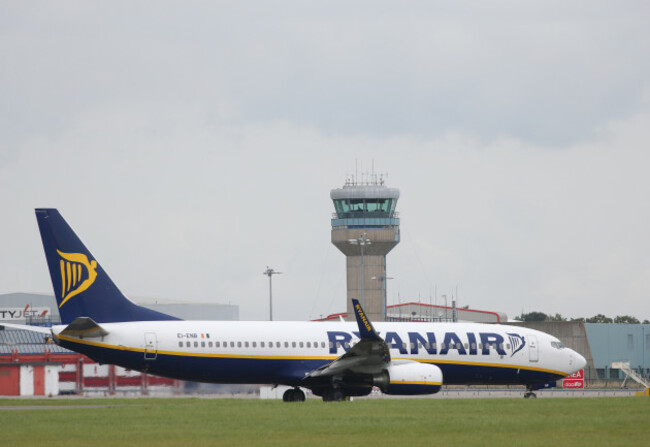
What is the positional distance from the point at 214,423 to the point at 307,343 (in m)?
13.2

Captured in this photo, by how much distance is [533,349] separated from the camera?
4806cm

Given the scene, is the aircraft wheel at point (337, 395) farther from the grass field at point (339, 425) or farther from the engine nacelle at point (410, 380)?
the grass field at point (339, 425)

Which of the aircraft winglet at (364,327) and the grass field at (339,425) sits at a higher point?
the aircraft winglet at (364,327)

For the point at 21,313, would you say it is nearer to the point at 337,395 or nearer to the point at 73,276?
the point at 73,276

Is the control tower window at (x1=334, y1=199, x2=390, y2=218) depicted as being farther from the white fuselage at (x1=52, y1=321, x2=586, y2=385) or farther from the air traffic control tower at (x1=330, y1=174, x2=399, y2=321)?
the white fuselage at (x1=52, y1=321, x2=586, y2=385)

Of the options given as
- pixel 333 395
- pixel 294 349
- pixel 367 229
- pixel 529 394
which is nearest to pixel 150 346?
pixel 294 349

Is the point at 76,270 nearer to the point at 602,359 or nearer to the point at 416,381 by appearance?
the point at 416,381

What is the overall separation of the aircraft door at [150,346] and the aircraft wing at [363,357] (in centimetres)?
580

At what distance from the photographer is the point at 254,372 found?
43000mm

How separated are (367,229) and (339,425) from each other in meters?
80.9

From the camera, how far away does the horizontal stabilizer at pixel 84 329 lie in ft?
131

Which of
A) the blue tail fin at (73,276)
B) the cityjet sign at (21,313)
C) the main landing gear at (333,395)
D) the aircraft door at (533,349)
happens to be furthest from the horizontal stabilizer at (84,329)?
the cityjet sign at (21,313)

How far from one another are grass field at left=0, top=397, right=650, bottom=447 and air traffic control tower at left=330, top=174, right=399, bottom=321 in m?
70.7

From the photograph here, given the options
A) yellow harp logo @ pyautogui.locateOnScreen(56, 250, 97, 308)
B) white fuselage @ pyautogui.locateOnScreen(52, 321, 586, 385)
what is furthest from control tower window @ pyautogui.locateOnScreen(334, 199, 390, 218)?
yellow harp logo @ pyautogui.locateOnScreen(56, 250, 97, 308)
